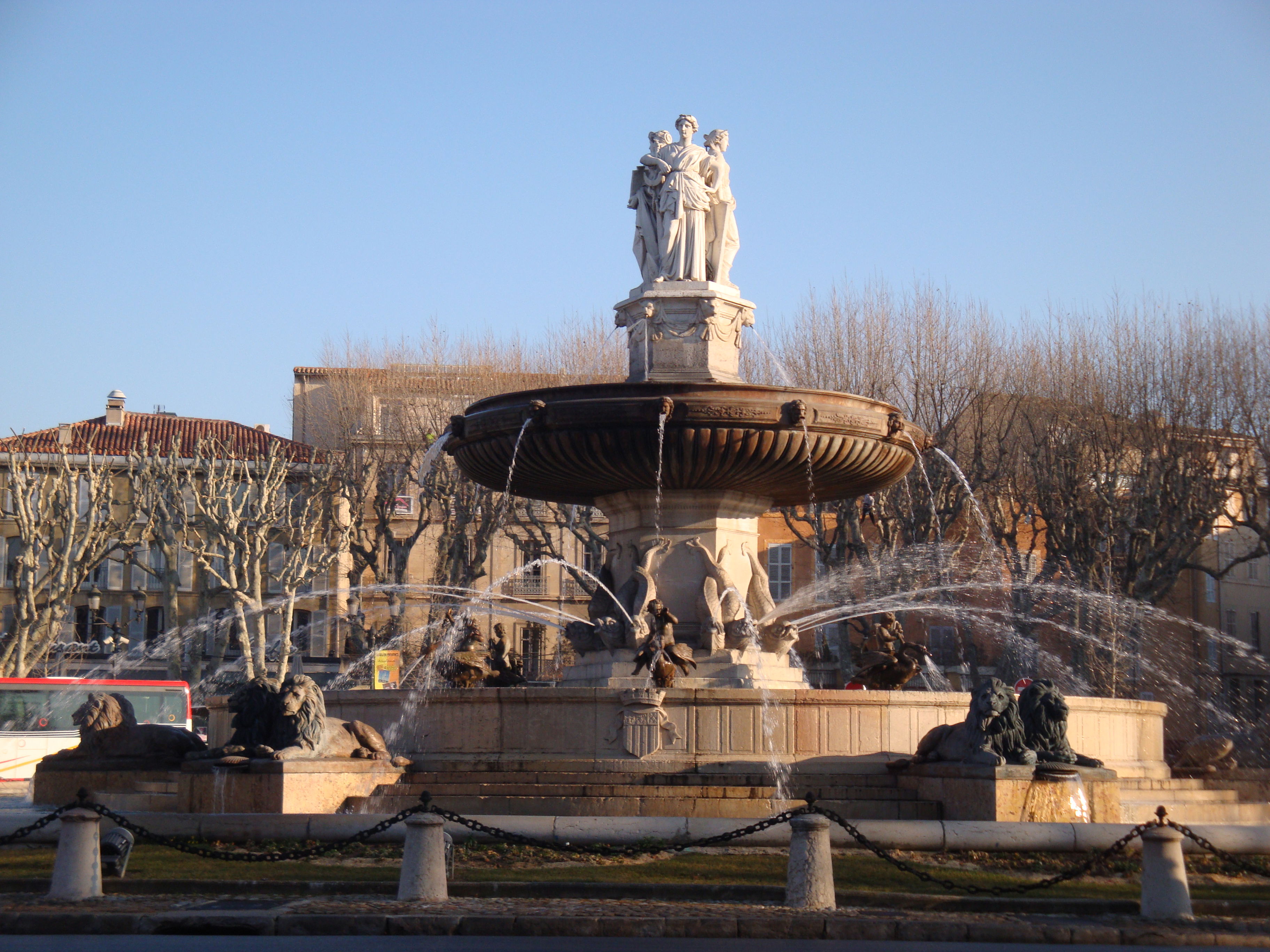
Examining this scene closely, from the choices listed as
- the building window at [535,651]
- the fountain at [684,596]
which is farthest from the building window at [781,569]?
the fountain at [684,596]

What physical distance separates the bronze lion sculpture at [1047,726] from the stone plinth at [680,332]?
224 inches

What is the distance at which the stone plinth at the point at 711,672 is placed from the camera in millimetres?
14500

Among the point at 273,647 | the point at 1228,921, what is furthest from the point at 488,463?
the point at 273,647

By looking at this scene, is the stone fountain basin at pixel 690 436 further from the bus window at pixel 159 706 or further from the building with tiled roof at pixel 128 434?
the building with tiled roof at pixel 128 434

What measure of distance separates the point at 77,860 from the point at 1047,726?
730cm

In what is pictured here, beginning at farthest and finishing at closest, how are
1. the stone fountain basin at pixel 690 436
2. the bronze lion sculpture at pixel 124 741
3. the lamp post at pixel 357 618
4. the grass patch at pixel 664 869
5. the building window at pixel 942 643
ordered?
the building window at pixel 942 643
the lamp post at pixel 357 618
the stone fountain basin at pixel 690 436
the bronze lion sculpture at pixel 124 741
the grass patch at pixel 664 869

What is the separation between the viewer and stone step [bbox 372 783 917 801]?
12.1m

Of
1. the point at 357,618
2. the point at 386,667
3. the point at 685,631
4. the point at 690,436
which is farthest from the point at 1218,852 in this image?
the point at 357,618

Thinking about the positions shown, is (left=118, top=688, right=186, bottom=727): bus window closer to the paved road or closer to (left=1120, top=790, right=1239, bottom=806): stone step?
Result: (left=1120, top=790, right=1239, bottom=806): stone step

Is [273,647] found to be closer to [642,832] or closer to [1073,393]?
[1073,393]

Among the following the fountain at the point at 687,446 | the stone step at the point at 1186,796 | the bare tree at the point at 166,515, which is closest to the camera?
the stone step at the point at 1186,796

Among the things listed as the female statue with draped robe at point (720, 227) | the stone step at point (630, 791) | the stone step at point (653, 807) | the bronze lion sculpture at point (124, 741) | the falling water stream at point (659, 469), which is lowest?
the stone step at point (653, 807)

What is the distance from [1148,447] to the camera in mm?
31750

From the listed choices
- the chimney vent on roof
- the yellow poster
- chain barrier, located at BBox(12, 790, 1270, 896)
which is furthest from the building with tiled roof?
chain barrier, located at BBox(12, 790, 1270, 896)
